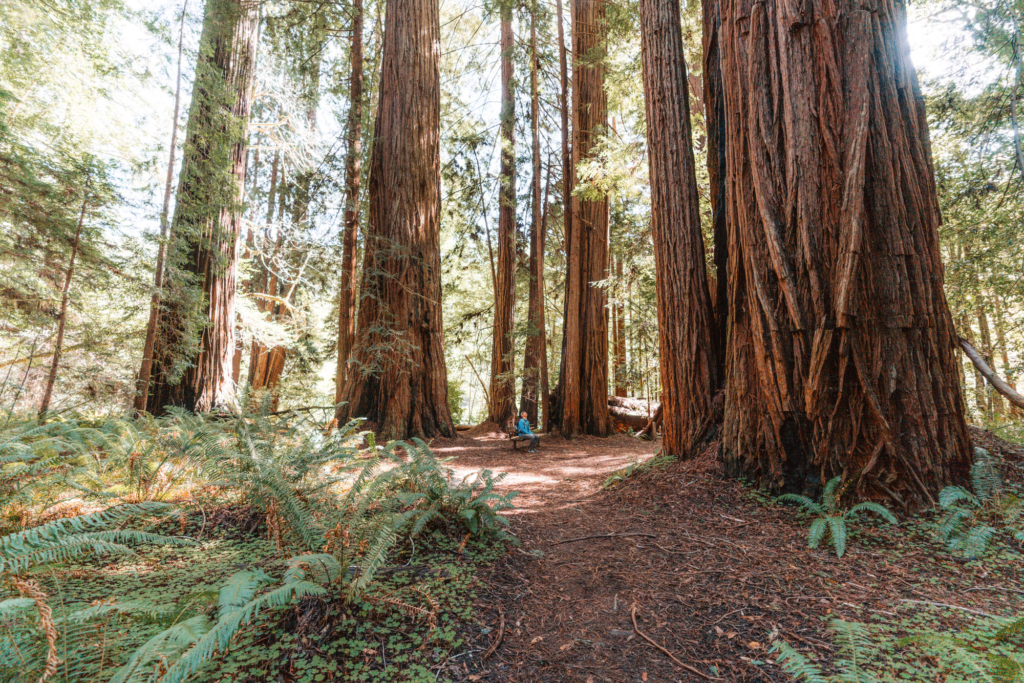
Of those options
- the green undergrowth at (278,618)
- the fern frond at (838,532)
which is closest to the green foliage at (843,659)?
the fern frond at (838,532)

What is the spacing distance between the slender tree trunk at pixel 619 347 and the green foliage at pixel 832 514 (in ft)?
24.9

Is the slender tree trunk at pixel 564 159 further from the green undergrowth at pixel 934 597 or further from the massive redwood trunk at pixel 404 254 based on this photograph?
the green undergrowth at pixel 934 597

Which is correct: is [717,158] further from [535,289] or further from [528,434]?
[535,289]

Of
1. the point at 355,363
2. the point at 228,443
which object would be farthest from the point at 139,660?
the point at 355,363

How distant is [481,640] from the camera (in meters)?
2.03

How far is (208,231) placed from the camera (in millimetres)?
6898

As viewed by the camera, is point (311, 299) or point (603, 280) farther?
point (311, 299)

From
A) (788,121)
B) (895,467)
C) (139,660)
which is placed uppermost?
(788,121)

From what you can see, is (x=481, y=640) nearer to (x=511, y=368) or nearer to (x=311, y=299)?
(x=511, y=368)

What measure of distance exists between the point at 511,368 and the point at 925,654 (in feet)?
29.7

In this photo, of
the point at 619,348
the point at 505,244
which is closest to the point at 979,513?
the point at 505,244

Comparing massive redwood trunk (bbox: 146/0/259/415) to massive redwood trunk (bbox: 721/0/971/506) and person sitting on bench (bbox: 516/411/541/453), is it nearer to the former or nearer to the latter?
person sitting on bench (bbox: 516/411/541/453)

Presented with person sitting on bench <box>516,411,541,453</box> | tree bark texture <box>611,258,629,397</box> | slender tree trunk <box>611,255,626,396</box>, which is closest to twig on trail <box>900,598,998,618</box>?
person sitting on bench <box>516,411,541,453</box>

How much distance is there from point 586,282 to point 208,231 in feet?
22.1
